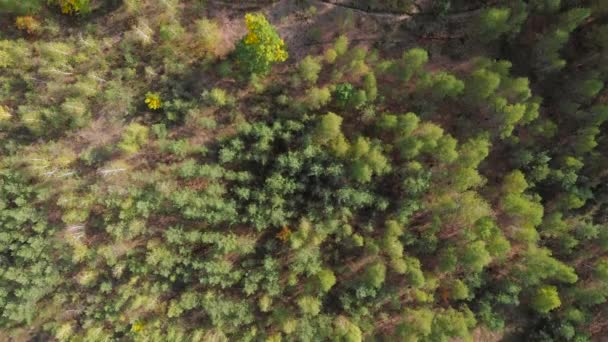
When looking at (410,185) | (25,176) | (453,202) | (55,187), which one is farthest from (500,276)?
(25,176)

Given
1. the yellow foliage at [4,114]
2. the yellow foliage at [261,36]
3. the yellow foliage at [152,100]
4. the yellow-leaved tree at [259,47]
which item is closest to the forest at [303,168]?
the yellow foliage at [152,100]

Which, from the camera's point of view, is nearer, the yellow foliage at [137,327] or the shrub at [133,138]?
the shrub at [133,138]

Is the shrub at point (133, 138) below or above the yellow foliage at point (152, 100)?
below

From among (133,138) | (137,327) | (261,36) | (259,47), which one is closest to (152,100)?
(133,138)

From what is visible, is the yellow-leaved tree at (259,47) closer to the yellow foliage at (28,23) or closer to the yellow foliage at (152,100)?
the yellow foliage at (152,100)

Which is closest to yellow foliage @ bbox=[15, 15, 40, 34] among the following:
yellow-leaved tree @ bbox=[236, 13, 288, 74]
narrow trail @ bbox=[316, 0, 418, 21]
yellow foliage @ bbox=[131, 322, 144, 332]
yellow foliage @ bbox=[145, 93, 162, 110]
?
yellow foliage @ bbox=[145, 93, 162, 110]

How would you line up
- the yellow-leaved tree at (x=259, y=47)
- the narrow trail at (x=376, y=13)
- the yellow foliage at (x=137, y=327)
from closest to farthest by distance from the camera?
1. the yellow-leaved tree at (x=259, y=47)
2. the yellow foliage at (x=137, y=327)
3. the narrow trail at (x=376, y=13)

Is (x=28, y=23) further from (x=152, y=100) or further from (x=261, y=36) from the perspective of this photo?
(x=261, y=36)

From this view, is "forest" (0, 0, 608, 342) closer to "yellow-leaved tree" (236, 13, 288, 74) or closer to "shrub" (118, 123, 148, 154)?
"shrub" (118, 123, 148, 154)

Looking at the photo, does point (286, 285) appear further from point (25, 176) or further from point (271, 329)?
point (25, 176)
